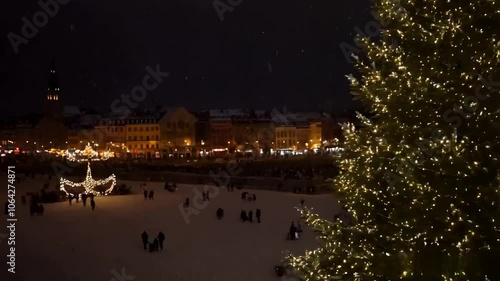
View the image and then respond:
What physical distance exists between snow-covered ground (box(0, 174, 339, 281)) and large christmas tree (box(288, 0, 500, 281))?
11.7 feet

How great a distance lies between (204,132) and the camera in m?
66.9

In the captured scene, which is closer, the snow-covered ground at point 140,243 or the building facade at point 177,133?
the snow-covered ground at point 140,243

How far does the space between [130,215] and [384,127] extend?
15072 mm

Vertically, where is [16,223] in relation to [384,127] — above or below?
below

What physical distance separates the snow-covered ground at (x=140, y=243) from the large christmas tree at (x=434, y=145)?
11.7 ft

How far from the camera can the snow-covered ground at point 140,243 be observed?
10680 mm

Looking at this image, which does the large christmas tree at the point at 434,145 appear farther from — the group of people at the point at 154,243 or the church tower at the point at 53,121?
the church tower at the point at 53,121

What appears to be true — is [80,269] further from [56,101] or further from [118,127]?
[56,101]

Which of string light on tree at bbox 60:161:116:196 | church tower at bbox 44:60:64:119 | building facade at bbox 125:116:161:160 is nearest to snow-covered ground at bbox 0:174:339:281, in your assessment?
string light on tree at bbox 60:161:116:196

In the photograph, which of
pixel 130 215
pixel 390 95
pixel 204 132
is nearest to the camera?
pixel 390 95

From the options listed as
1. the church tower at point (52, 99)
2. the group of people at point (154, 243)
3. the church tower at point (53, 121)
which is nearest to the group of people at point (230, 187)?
the group of people at point (154, 243)

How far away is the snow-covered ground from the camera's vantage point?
10.7 metres

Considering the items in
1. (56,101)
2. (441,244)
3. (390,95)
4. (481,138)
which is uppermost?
(56,101)

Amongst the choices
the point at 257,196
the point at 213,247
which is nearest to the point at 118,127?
the point at 257,196
